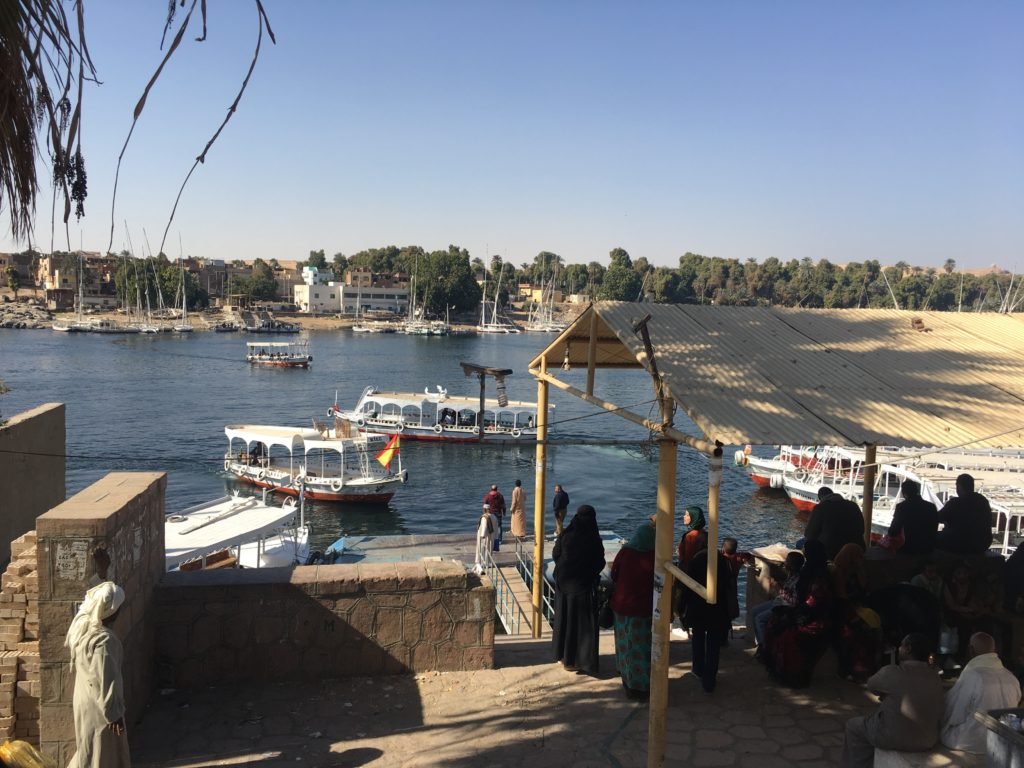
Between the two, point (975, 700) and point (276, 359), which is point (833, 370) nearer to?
point (975, 700)

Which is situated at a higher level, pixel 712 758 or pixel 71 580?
pixel 71 580

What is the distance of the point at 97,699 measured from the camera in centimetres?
393

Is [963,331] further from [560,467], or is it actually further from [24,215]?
[560,467]

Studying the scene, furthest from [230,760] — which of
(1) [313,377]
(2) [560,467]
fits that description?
(1) [313,377]

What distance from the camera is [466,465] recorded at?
33312 mm

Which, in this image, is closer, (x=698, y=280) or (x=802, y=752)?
(x=802, y=752)

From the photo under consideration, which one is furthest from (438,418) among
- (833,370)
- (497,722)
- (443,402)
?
(497,722)

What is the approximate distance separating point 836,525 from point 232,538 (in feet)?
39.3

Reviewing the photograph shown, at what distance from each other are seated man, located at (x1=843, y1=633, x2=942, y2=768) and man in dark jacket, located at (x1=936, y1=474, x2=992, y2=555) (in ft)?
7.29

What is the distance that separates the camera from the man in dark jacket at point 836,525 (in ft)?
19.8

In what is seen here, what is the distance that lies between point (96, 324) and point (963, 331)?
10038 centimetres

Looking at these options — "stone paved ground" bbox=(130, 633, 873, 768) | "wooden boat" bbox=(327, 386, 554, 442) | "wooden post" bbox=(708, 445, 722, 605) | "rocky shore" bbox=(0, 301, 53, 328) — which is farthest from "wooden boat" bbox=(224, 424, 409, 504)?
"rocky shore" bbox=(0, 301, 53, 328)

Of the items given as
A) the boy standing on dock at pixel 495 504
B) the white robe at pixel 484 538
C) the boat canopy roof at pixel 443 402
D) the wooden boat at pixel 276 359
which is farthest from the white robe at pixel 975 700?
the wooden boat at pixel 276 359

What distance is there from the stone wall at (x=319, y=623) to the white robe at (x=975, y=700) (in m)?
2.87
